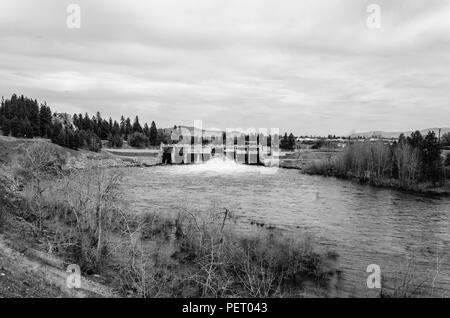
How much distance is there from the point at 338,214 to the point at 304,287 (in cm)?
2784

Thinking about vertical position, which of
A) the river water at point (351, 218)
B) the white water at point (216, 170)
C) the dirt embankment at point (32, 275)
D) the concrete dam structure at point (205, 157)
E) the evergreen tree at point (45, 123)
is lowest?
the river water at point (351, 218)

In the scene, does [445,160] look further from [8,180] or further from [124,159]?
[124,159]

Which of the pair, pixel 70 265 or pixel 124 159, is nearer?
pixel 70 265

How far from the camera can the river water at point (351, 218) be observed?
29234mm

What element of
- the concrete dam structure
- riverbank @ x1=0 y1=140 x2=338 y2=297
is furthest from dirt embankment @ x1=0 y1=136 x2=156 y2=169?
riverbank @ x1=0 y1=140 x2=338 y2=297

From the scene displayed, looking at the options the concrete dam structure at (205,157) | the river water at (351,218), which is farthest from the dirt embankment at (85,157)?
the river water at (351,218)

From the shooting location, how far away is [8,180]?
5297cm

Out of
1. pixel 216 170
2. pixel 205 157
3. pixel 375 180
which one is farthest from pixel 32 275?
pixel 205 157

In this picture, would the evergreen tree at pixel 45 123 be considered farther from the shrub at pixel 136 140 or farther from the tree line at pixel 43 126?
the shrub at pixel 136 140

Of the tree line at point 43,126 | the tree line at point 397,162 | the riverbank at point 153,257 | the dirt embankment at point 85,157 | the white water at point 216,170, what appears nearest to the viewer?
the riverbank at point 153,257

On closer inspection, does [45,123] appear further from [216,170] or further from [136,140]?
[216,170]

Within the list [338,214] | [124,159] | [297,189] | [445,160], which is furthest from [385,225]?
[124,159]

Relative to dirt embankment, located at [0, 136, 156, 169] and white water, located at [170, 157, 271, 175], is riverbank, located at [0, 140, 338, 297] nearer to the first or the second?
dirt embankment, located at [0, 136, 156, 169]

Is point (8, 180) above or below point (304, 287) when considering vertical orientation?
above
